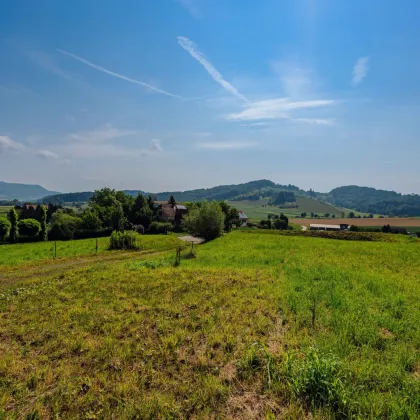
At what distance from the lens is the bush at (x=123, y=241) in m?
A: 35.9

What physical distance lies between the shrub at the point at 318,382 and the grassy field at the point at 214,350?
2cm

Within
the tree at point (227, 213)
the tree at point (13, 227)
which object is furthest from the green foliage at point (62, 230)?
the tree at point (227, 213)

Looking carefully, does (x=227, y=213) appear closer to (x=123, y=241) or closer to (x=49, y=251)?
(x=123, y=241)

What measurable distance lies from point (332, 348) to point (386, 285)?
9.05 meters

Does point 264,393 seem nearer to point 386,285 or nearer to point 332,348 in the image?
point 332,348

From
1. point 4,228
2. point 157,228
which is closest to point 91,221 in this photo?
point 4,228

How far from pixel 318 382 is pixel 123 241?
111 ft

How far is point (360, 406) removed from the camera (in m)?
5.05

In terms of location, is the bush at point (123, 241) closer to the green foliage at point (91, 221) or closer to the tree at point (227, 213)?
the green foliage at point (91, 221)

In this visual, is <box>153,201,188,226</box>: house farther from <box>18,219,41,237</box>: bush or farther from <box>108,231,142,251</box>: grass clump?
<box>108,231,142,251</box>: grass clump

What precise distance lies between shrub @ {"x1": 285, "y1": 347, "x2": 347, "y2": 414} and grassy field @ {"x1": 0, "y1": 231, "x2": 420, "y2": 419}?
0.02 m

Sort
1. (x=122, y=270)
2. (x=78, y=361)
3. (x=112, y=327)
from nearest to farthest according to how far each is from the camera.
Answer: (x=78, y=361)
(x=112, y=327)
(x=122, y=270)

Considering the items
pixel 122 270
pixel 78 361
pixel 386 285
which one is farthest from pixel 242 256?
pixel 78 361

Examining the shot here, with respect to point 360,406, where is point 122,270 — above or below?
below
